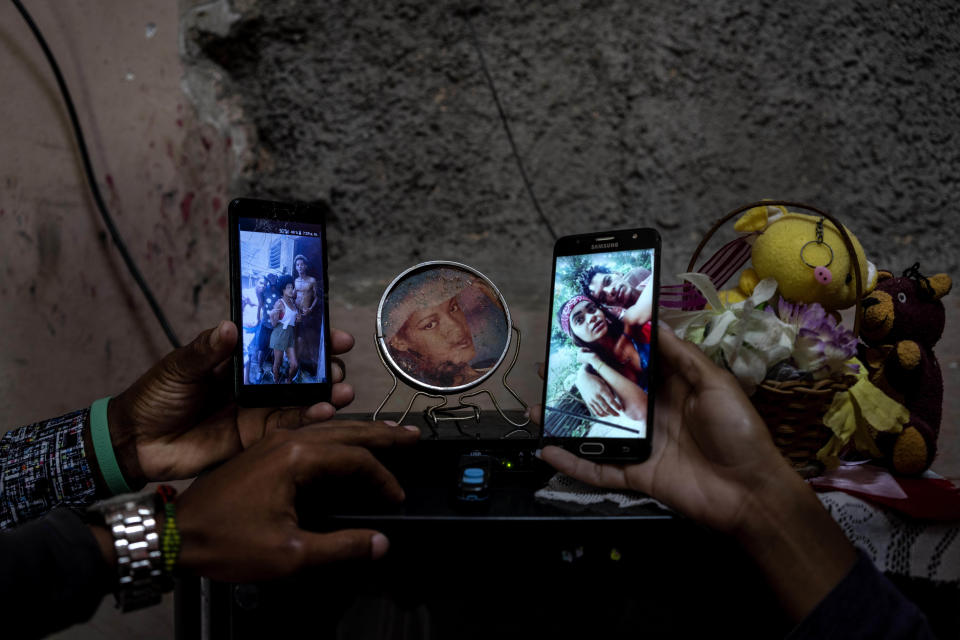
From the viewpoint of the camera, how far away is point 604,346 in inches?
30.8

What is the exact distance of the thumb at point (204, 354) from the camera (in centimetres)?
79

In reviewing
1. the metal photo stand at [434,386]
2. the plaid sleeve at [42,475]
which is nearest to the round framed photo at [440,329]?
the metal photo stand at [434,386]

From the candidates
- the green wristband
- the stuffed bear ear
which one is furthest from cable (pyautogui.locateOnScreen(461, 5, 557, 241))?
the green wristband

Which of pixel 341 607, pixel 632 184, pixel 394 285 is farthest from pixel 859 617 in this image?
pixel 632 184

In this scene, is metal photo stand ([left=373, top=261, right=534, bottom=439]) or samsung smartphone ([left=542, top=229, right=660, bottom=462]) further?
metal photo stand ([left=373, top=261, right=534, bottom=439])

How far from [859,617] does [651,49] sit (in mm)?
1081

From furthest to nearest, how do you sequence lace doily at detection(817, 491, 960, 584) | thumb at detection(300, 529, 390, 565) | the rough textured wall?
the rough textured wall < lace doily at detection(817, 491, 960, 584) < thumb at detection(300, 529, 390, 565)

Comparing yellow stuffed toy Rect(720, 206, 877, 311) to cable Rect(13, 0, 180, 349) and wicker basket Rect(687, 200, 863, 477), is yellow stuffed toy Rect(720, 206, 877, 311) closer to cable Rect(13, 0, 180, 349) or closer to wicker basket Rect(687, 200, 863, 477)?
wicker basket Rect(687, 200, 863, 477)

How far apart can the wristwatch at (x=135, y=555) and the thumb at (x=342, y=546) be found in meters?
0.15

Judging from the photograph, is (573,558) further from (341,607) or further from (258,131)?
(258,131)

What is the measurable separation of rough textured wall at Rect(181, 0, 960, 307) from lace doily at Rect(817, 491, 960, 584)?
649 millimetres

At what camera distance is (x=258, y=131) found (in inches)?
51.7

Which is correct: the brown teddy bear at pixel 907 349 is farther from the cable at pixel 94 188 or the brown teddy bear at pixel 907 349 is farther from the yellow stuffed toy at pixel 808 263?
the cable at pixel 94 188

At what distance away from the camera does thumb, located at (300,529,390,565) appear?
59 cm
